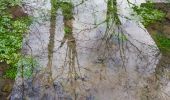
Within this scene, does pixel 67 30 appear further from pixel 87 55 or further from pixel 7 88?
pixel 7 88

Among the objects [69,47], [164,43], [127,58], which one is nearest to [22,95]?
[69,47]

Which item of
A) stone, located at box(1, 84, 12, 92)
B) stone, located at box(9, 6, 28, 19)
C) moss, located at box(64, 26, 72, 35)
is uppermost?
stone, located at box(9, 6, 28, 19)

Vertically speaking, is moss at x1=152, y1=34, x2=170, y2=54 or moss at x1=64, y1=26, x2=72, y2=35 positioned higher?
moss at x1=64, y1=26, x2=72, y2=35

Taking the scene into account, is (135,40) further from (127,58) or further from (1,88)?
(1,88)

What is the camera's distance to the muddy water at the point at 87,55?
5.04m

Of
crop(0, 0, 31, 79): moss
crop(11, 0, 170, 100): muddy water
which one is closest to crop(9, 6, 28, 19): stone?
crop(0, 0, 31, 79): moss

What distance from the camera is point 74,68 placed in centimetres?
555

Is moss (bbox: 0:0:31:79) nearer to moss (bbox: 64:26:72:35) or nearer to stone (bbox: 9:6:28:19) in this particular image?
stone (bbox: 9:6:28:19)

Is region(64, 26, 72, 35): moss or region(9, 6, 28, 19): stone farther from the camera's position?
region(9, 6, 28, 19): stone

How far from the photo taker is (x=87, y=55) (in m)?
5.98

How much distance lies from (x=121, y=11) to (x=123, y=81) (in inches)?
107

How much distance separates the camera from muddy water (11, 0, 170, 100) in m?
5.04

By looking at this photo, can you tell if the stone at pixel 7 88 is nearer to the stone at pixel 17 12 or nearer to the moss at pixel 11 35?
the moss at pixel 11 35

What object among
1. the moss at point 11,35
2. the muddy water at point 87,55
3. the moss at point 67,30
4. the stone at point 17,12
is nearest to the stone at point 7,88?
the muddy water at point 87,55
